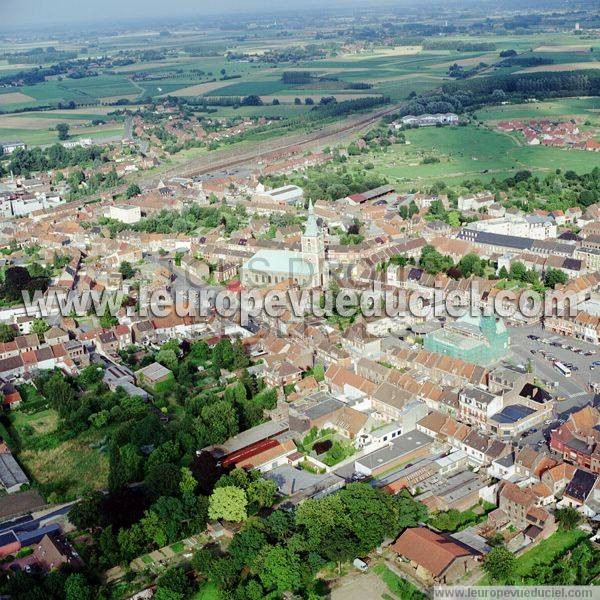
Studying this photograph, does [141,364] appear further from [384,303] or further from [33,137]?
[33,137]

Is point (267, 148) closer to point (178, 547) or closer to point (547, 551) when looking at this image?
point (178, 547)

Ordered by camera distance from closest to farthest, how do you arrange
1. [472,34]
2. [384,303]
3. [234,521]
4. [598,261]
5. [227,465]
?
[234,521], [227,465], [384,303], [598,261], [472,34]

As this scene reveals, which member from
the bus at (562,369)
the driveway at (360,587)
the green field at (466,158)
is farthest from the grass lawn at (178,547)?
the green field at (466,158)

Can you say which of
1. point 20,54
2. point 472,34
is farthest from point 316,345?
point 20,54

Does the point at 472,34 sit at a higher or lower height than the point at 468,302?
higher

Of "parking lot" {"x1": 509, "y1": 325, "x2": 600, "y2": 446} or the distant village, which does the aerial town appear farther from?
the distant village

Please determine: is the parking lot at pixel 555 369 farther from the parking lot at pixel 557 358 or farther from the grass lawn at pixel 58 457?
the grass lawn at pixel 58 457
